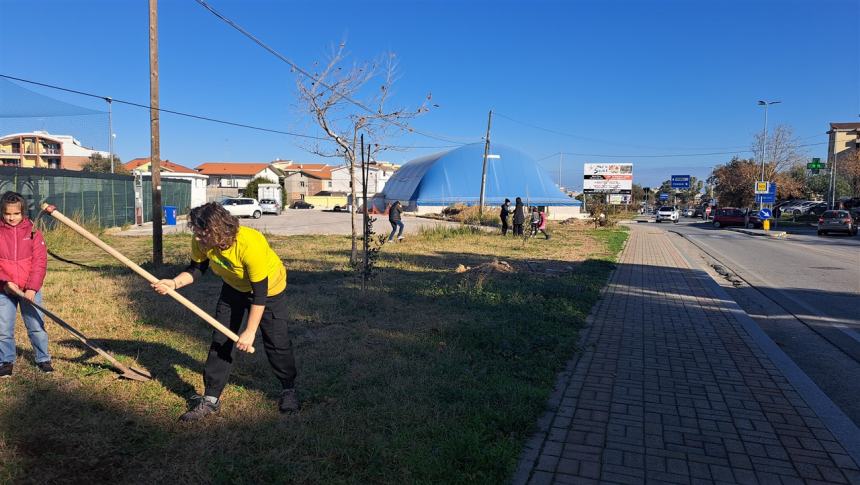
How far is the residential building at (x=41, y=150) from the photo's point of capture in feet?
73.3

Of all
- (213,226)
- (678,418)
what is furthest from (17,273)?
(678,418)

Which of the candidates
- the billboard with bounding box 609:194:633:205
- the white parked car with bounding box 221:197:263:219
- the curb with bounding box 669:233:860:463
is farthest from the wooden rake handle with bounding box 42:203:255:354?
the billboard with bounding box 609:194:633:205

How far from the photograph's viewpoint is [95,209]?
22.5m

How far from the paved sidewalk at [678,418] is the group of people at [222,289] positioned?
71.5 inches

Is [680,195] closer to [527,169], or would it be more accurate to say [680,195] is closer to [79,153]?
[527,169]

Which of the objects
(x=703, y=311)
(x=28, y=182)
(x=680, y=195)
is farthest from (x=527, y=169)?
(x=680, y=195)

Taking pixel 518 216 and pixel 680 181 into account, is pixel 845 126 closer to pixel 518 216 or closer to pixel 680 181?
pixel 680 181

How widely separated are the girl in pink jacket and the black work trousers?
1695 millimetres

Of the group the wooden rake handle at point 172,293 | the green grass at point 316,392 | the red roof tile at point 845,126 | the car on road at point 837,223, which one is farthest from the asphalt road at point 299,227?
the red roof tile at point 845,126

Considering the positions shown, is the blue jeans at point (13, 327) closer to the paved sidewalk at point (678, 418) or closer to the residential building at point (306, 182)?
the paved sidewalk at point (678, 418)

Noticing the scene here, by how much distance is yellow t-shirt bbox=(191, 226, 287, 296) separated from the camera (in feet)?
11.9

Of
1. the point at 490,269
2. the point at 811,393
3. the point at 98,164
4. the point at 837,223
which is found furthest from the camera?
the point at 98,164

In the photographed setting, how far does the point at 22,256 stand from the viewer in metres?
4.36

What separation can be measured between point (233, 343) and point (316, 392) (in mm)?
765
